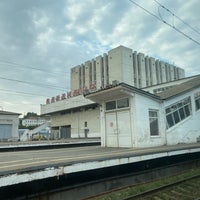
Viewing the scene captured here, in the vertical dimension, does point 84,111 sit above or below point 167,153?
above

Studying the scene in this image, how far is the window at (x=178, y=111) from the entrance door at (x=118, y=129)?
3240mm

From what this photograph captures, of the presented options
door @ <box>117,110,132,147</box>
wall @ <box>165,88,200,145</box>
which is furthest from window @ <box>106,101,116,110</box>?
wall @ <box>165,88,200,145</box>

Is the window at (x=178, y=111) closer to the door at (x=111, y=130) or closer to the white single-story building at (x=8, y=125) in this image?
the door at (x=111, y=130)

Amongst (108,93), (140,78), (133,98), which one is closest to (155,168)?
(133,98)

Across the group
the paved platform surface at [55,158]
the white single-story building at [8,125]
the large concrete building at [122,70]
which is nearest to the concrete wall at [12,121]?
the white single-story building at [8,125]

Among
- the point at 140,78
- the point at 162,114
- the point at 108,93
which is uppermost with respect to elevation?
the point at 140,78

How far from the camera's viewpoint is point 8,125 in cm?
4112

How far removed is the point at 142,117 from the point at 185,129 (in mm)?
4896

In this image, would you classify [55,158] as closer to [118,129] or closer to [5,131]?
[118,129]

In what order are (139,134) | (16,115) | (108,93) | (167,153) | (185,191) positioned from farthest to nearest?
(16,115) → (108,93) → (139,134) → (167,153) → (185,191)

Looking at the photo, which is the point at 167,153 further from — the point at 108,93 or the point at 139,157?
the point at 108,93

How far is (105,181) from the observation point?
8359 mm

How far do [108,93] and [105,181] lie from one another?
6.66m

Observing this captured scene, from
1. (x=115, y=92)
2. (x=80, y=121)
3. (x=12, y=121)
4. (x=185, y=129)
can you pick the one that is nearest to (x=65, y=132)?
(x=80, y=121)
